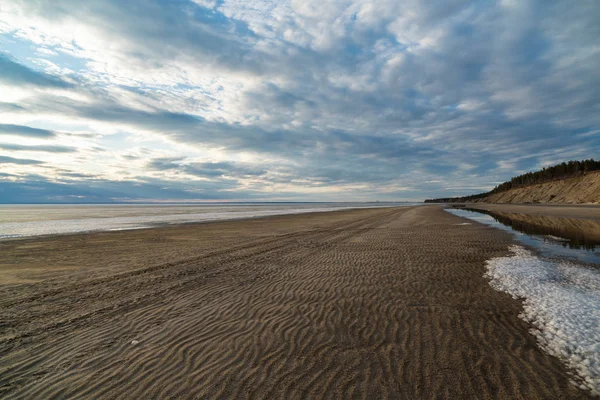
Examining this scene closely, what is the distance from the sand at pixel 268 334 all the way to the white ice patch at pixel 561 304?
1.14 feet

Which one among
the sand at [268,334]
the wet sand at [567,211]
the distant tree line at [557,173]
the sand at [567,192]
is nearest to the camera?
the sand at [268,334]

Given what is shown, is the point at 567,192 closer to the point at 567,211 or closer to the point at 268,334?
the point at 567,211

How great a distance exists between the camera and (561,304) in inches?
290

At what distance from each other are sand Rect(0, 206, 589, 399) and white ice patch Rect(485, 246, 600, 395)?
0.35 meters

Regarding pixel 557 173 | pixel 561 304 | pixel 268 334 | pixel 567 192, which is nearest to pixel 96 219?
pixel 268 334

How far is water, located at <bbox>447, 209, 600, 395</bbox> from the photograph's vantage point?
5.00 meters

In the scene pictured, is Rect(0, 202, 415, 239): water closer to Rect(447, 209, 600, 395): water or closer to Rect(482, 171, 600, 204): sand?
Rect(447, 209, 600, 395): water

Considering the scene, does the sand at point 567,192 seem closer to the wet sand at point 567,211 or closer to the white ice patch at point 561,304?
the wet sand at point 567,211

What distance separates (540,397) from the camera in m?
4.01

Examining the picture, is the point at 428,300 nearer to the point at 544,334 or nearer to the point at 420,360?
the point at 544,334

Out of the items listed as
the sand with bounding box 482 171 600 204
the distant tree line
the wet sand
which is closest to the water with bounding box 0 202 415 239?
the wet sand

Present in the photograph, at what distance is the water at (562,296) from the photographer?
4996 mm

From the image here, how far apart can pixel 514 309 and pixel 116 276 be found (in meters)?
13.4

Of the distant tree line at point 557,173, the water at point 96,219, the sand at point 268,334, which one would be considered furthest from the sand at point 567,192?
the sand at point 268,334
